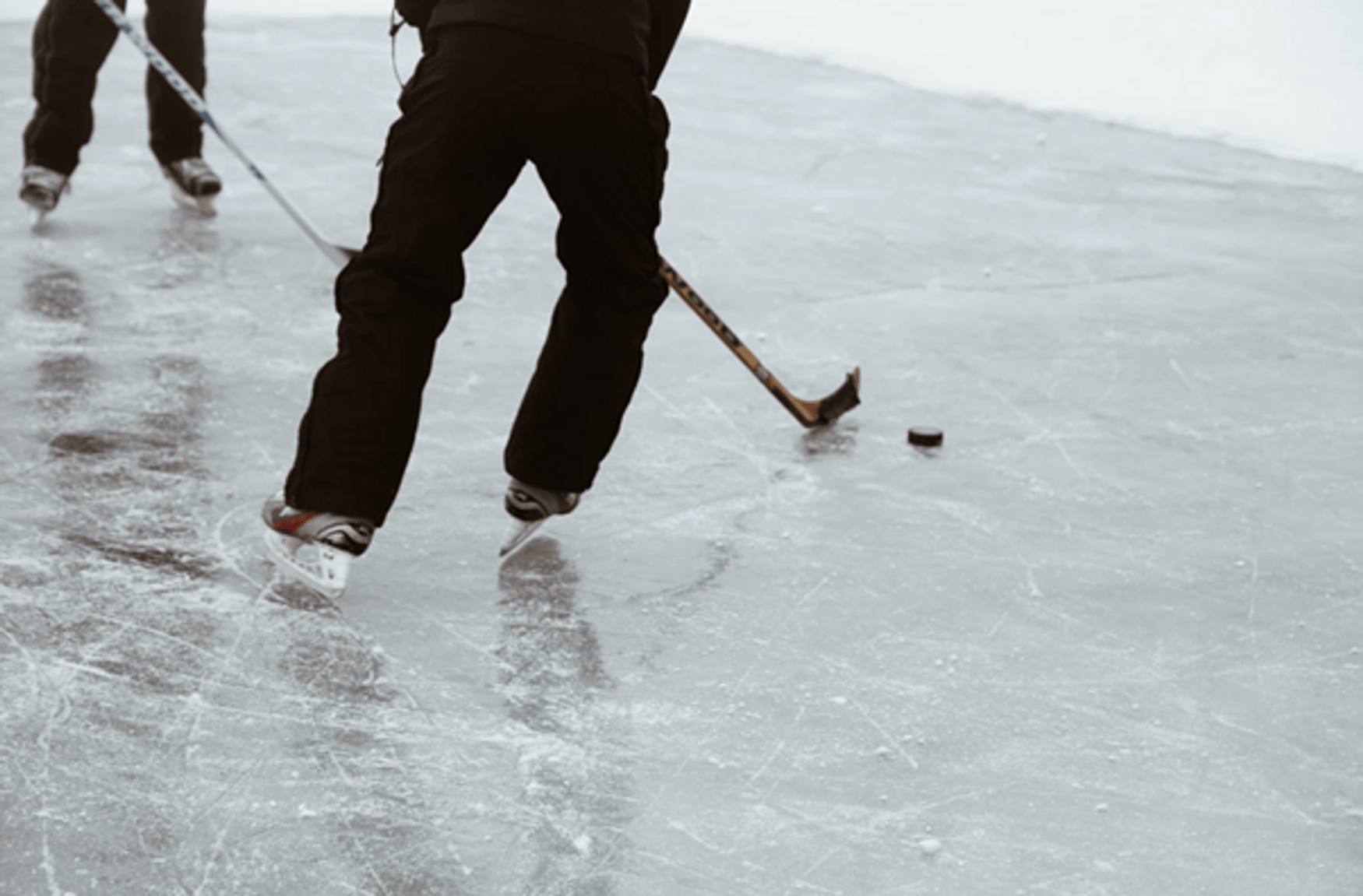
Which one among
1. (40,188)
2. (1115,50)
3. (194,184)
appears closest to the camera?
(40,188)

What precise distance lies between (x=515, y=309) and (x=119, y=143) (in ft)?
6.63

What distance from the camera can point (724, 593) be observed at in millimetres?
2281

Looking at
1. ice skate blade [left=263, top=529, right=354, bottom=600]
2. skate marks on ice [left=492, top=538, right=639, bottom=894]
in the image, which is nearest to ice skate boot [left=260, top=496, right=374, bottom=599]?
ice skate blade [left=263, top=529, right=354, bottom=600]

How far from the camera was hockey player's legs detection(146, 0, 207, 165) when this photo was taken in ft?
13.4

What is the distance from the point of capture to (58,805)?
1642 millimetres

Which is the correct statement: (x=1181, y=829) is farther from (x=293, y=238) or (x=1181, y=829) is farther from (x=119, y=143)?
(x=119, y=143)

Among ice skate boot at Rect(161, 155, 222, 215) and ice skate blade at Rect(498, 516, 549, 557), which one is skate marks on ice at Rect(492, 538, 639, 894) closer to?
ice skate blade at Rect(498, 516, 549, 557)

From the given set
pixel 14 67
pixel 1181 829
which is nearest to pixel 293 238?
pixel 14 67

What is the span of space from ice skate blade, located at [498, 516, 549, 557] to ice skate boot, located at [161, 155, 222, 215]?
6.93 feet

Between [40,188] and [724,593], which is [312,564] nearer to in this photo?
[724,593]

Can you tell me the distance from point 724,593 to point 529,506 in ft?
1.02

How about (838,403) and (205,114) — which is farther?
(205,114)

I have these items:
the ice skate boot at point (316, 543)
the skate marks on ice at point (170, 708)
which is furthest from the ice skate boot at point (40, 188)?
the ice skate boot at point (316, 543)

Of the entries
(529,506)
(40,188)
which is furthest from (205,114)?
(529,506)
